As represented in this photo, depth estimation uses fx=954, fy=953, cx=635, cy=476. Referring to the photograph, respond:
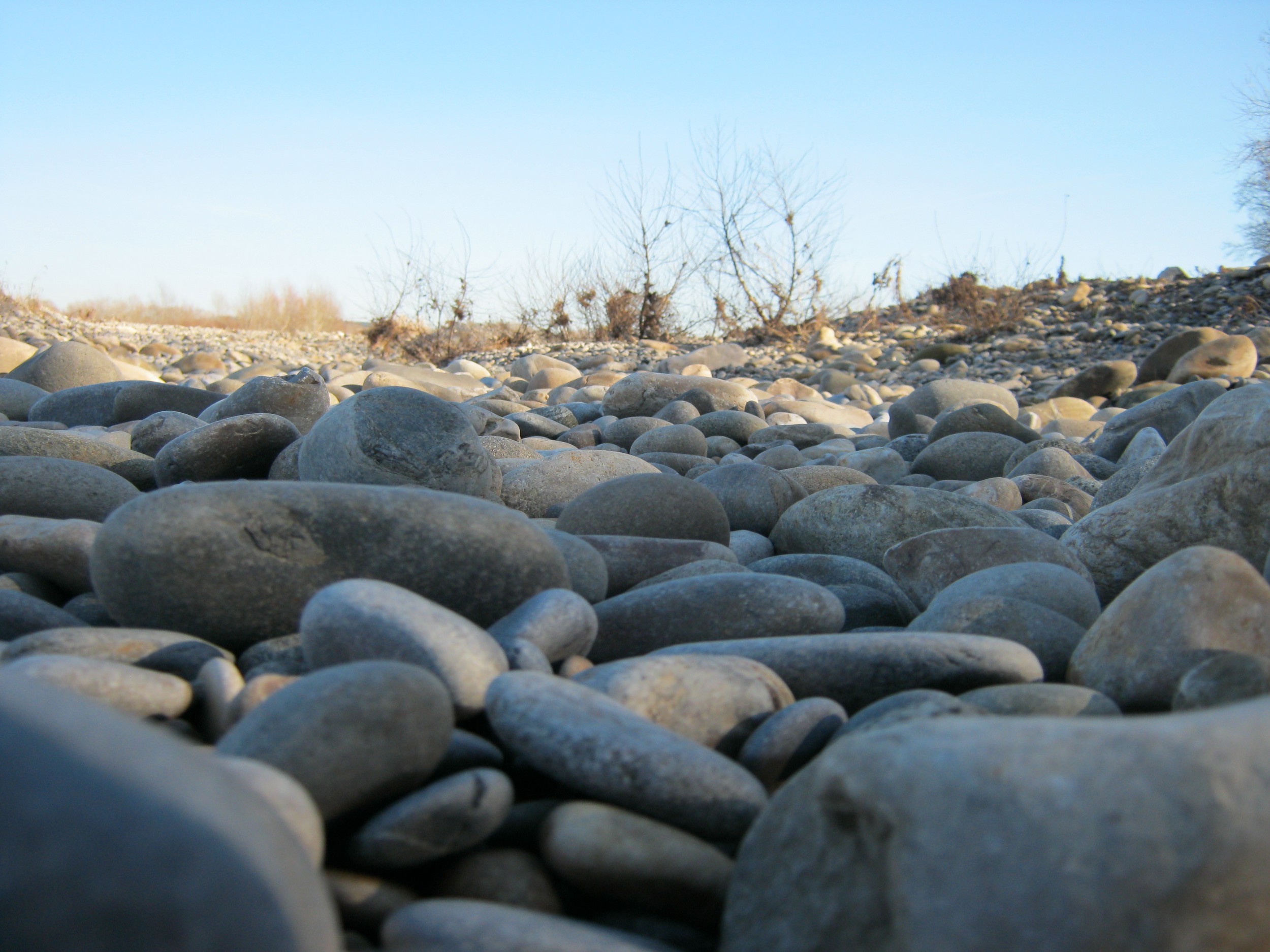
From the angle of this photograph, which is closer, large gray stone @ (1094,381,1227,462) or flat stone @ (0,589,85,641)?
flat stone @ (0,589,85,641)

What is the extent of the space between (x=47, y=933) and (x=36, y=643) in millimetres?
1086

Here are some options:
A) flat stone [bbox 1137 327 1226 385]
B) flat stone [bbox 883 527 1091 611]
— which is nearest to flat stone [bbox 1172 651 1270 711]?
flat stone [bbox 883 527 1091 611]

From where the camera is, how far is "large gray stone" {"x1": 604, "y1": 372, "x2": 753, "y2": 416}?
702cm

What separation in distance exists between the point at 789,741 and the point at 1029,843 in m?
0.55

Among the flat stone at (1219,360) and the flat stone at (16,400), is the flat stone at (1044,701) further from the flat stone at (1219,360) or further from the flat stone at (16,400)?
the flat stone at (1219,360)

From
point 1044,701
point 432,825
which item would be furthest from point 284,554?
point 1044,701

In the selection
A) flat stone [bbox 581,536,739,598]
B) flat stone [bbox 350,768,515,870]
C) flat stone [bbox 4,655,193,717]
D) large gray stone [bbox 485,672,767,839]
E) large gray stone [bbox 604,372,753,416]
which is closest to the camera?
flat stone [bbox 350,768,515,870]

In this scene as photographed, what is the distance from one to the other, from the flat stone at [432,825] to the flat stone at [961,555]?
1.77m

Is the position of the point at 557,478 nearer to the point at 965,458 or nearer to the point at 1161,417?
the point at 965,458

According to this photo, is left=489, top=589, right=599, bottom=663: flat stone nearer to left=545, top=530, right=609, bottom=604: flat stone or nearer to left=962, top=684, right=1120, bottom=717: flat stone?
left=545, top=530, right=609, bottom=604: flat stone

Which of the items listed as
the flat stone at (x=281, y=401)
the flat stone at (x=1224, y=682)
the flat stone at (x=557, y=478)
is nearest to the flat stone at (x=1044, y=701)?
the flat stone at (x=1224, y=682)

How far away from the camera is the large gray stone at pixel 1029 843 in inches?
36.2

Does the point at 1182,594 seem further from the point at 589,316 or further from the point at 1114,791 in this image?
the point at 589,316

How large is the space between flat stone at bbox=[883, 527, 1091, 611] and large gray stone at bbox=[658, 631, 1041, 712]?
0.88 meters
